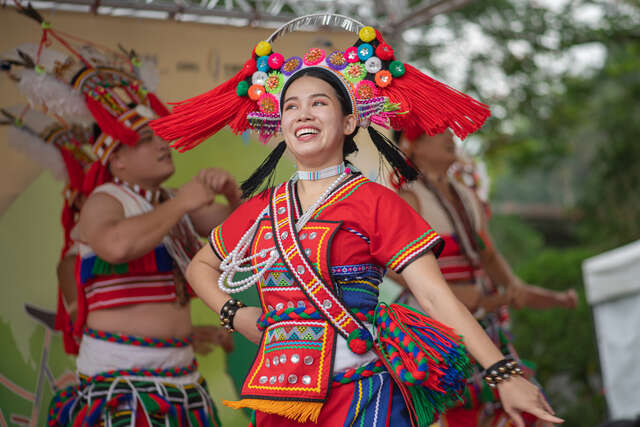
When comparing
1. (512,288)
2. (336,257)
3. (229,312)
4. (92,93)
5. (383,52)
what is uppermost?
(92,93)

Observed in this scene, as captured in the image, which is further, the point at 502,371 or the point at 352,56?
the point at 352,56

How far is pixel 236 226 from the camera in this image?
2.37 meters

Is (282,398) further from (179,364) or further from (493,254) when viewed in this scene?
(493,254)

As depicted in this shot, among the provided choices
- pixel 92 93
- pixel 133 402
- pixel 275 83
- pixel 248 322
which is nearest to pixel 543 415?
pixel 248 322

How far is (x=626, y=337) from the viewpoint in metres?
5.85

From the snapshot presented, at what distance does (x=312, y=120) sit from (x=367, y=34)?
0.34 meters

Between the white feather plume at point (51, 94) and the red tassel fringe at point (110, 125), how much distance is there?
89mm

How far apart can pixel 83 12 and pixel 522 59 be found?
234 inches

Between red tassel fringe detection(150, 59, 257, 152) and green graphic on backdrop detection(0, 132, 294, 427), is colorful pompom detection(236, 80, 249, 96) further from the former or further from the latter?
green graphic on backdrop detection(0, 132, 294, 427)

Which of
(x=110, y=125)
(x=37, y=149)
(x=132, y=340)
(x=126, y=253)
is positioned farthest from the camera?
(x=37, y=149)

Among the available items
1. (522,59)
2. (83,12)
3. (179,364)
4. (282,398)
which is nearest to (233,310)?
(282,398)

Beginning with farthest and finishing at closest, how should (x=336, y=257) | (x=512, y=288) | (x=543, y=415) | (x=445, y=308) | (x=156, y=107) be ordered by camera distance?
(x=512, y=288)
(x=156, y=107)
(x=336, y=257)
(x=445, y=308)
(x=543, y=415)

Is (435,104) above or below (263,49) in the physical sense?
below

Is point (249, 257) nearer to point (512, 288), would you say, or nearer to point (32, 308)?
point (32, 308)
